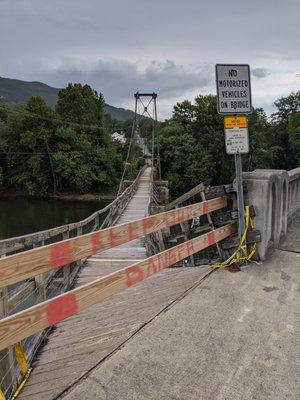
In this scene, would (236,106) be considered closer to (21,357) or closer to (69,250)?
(69,250)

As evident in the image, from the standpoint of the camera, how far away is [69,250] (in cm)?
254

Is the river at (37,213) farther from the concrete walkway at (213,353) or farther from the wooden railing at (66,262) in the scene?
the concrete walkway at (213,353)

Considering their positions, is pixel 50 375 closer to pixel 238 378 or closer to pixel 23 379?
pixel 23 379

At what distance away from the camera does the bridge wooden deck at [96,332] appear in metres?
2.56

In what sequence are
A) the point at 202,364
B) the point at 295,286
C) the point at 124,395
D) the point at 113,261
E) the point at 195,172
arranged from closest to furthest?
the point at 124,395 → the point at 202,364 → the point at 295,286 → the point at 113,261 → the point at 195,172

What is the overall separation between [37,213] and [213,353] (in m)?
37.2

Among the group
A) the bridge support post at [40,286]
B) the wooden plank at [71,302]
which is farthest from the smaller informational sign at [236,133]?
the bridge support post at [40,286]

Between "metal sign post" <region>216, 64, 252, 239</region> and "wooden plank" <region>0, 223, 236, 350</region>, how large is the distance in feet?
4.28

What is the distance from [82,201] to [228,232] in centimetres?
3963

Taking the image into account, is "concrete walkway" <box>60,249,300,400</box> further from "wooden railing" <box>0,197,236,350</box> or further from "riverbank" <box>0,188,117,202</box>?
"riverbank" <box>0,188,117,202</box>

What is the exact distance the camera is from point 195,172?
134ft

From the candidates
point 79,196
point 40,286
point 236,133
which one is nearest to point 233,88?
point 236,133

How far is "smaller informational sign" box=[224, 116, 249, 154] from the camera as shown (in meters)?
4.11

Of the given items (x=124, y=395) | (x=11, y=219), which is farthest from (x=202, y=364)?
(x=11, y=219)
